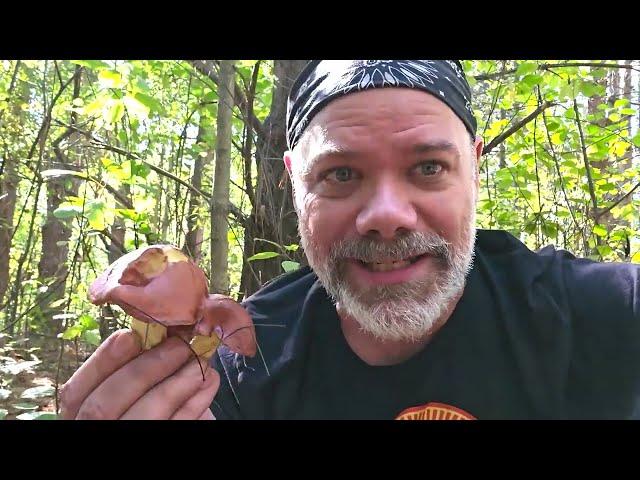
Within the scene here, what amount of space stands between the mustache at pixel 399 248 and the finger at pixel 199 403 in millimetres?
505

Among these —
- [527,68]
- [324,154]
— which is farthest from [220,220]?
[527,68]

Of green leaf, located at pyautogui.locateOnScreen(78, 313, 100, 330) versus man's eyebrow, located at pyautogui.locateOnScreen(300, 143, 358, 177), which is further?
green leaf, located at pyautogui.locateOnScreen(78, 313, 100, 330)

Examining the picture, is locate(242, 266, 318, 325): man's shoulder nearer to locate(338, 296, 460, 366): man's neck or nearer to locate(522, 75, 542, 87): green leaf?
locate(338, 296, 460, 366): man's neck

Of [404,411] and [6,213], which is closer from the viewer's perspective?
[404,411]

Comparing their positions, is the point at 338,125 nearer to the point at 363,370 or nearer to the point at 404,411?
the point at 363,370

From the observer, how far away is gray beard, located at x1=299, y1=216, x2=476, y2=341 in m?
1.33

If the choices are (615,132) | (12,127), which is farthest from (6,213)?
(615,132)

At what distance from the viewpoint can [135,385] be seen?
3.36 ft

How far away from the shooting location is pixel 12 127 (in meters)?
3.48

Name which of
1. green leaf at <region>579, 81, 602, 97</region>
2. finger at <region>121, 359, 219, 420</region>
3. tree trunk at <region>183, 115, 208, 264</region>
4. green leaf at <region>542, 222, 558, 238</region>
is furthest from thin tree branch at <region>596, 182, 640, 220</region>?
finger at <region>121, 359, 219, 420</region>

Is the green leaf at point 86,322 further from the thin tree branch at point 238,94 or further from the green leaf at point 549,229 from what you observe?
the green leaf at point 549,229

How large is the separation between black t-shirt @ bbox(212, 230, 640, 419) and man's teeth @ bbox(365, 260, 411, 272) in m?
0.29

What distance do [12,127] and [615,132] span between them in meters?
4.26

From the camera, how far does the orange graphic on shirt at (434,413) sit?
4.60 ft
